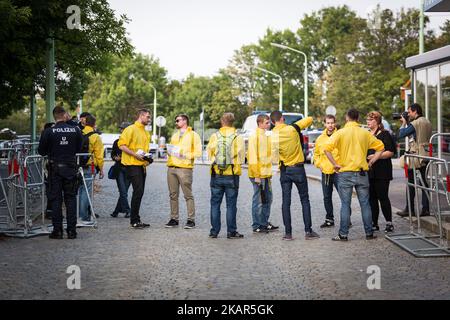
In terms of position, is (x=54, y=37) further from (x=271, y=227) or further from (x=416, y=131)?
(x=416, y=131)

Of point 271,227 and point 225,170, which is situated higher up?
point 225,170

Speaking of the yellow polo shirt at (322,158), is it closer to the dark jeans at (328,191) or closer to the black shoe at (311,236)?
the dark jeans at (328,191)

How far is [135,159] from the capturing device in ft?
40.9

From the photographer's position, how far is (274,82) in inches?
3125

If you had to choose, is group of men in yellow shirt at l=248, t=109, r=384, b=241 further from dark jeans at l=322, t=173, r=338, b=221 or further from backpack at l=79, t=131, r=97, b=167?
backpack at l=79, t=131, r=97, b=167

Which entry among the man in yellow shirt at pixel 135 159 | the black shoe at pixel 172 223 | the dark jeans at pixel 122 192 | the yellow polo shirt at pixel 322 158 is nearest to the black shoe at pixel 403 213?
the yellow polo shirt at pixel 322 158

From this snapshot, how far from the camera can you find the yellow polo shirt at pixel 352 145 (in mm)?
10867

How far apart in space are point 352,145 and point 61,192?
406cm

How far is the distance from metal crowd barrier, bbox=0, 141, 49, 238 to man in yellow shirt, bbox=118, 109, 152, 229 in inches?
49.5

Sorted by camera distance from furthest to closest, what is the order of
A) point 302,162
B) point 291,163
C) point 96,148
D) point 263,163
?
point 96,148 → point 263,163 → point 302,162 → point 291,163

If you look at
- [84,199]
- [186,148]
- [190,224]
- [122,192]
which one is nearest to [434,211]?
[190,224]

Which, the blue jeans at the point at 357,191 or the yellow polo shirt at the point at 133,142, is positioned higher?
the yellow polo shirt at the point at 133,142

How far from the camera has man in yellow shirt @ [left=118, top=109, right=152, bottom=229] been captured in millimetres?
12367

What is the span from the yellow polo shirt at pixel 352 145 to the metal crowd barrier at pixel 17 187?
14.1 feet
